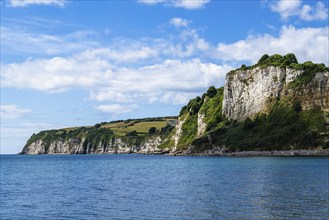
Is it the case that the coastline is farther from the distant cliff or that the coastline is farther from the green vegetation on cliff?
the green vegetation on cliff

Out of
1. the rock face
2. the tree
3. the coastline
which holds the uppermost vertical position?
the tree

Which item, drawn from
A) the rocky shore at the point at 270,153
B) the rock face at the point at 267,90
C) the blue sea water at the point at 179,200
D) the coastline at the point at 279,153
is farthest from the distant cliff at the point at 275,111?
the blue sea water at the point at 179,200

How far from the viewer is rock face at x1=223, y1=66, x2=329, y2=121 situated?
163000 mm

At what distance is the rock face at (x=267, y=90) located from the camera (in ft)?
535

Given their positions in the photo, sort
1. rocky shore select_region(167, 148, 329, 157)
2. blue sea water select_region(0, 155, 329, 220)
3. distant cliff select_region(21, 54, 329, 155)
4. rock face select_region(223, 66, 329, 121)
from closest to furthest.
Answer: blue sea water select_region(0, 155, 329, 220)
rocky shore select_region(167, 148, 329, 157)
distant cliff select_region(21, 54, 329, 155)
rock face select_region(223, 66, 329, 121)

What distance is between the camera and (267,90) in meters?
182

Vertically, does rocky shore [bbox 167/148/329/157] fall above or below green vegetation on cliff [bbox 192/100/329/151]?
below

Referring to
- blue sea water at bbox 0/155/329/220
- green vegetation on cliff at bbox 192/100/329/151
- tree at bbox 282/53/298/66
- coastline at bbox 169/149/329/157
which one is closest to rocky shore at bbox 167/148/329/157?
coastline at bbox 169/149/329/157

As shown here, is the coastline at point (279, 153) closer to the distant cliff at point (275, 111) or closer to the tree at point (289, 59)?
the distant cliff at point (275, 111)

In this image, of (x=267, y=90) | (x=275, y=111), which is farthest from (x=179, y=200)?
(x=267, y=90)

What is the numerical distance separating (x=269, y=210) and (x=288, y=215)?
2.52m

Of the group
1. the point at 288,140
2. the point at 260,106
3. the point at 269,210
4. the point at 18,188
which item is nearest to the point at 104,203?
the point at 269,210

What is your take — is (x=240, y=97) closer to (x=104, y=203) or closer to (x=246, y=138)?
(x=246, y=138)

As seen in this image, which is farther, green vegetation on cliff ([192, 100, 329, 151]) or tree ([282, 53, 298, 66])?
tree ([282, 53, 298, 66])
